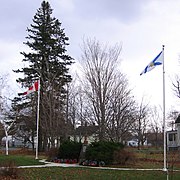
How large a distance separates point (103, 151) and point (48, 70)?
849 inches

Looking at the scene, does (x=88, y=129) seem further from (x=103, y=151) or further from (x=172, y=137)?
(x=172, y=137)

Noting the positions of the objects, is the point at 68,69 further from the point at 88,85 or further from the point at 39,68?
the point at 88,85

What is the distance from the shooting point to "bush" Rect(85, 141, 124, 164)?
20.7 metres

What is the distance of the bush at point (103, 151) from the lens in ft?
68.0

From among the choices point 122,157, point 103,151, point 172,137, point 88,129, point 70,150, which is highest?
point 88,129

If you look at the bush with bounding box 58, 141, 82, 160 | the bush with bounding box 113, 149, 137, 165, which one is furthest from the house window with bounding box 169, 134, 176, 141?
the bush with bounding box 113, 149, 137, 165

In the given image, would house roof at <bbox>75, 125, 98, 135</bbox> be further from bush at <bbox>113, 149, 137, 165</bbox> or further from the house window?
the house window

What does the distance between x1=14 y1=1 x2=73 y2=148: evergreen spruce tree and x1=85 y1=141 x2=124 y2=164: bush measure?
15.2 meters

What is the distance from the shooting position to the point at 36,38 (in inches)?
1704

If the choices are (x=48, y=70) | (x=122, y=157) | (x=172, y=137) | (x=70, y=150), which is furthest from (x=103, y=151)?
(x=172, y=137)

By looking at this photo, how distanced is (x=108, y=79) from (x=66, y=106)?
9.09 m

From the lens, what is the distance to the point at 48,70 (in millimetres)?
40906

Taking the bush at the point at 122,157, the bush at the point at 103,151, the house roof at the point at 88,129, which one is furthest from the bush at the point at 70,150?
the house roof at the point at 88,129

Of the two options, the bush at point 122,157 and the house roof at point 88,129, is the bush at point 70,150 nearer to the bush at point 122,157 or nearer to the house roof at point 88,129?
the bush at point 122,157
